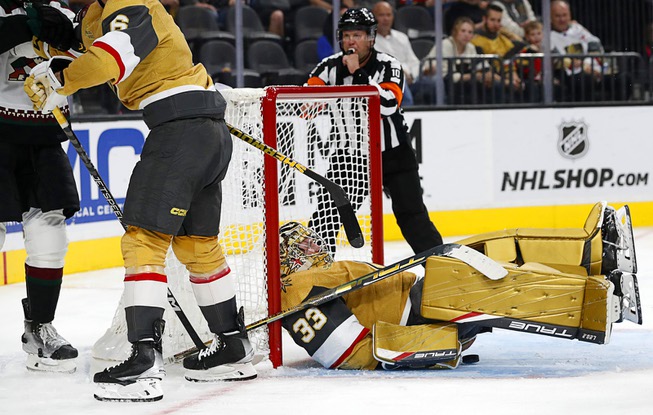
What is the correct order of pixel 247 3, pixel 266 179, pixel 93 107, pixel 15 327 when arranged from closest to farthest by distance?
1. pixel 266 179
2. pixel 15 327
3. pixel 93 107
4. pixel 247 3

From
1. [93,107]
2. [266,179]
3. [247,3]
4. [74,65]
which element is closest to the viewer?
[74,65]

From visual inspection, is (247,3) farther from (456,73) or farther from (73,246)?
(73,246)

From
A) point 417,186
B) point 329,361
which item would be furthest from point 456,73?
point 329,361

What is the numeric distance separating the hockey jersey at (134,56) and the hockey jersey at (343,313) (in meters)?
0.63

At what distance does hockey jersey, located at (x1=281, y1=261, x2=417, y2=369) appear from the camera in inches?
121

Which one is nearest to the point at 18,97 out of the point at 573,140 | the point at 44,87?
the point at 44,87

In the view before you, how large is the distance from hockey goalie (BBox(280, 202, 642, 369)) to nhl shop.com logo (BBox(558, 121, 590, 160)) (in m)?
3.77

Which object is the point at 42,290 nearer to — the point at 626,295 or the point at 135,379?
the point at 135,379

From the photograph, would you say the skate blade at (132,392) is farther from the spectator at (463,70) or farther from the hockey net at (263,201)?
the spectator at (463,70)

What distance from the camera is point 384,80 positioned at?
161 inches

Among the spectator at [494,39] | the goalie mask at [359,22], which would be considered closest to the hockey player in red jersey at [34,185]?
the goalie mask at [359,22]

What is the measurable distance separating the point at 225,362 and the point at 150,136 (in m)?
0.65

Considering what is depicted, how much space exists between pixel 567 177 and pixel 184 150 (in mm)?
4466

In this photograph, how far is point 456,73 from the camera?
697cm
